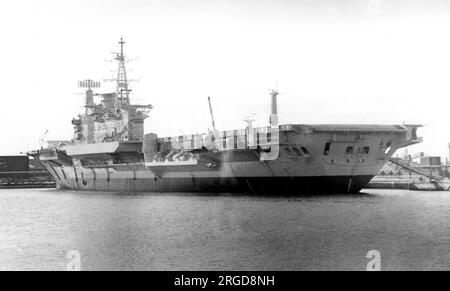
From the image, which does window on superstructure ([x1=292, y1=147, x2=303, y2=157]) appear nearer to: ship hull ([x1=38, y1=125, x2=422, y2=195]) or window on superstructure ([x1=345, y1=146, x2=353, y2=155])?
ship hull ([x1=38, y1=125, x2=422, y2=195])

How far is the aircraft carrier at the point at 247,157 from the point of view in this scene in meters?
27.3

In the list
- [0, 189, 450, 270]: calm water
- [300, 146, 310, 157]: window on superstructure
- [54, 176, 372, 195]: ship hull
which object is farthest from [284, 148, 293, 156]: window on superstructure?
[0, 189, 450, 270]: calm water

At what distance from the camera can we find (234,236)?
15.8 metres

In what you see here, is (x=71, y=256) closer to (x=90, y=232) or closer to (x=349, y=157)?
(x=90, y=232)

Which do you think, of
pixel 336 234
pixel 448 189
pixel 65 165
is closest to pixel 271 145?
pixel 336 234

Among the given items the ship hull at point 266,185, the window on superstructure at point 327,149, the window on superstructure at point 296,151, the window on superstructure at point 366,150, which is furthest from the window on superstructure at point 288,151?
the window on superstructure at point 366,150

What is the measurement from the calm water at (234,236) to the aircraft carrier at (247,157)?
3382mm

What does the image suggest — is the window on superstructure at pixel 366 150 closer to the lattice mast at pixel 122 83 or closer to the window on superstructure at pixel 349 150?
the window on superstructure at pixel 349 150

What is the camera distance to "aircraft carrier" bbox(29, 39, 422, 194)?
1074 inches

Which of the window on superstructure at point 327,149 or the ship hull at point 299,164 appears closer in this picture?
the ship hull at point 299,164

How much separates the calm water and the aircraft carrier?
338 centimetres

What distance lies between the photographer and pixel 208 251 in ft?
44.7

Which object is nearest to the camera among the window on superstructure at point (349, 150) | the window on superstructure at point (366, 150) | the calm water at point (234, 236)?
the calm water at point (234, 236)
